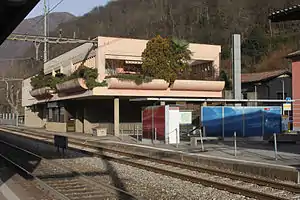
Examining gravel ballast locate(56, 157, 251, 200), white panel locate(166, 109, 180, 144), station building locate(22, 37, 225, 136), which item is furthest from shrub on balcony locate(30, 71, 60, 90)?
gravel ballast locate(56, 157, 251, 200)

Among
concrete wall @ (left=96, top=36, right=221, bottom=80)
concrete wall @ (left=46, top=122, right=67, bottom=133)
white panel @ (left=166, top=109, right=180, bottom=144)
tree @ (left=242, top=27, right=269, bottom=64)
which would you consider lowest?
concrete wall @ (left=46, top=122, right=67, bottom=133)

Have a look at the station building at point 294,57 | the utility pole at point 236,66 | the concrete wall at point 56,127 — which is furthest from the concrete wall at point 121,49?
the concrete wall at point 56,127

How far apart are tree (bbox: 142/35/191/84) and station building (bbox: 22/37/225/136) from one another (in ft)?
2.65

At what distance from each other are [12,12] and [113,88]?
27372 mm

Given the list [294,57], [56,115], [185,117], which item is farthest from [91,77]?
[56,115]

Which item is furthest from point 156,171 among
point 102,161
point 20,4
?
point 20,4

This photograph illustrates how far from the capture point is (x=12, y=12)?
8484 millimetres

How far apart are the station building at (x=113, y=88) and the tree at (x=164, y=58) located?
0.81 m

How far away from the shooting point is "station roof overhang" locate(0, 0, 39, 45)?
7.58 m

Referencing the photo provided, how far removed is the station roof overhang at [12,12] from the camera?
299 inches

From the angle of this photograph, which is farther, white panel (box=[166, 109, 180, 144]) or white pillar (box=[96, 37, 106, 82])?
white pillar (box=[96, 37, 106, 82])

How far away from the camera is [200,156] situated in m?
17.4

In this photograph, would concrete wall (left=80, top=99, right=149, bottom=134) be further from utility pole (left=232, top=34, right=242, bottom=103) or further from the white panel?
the white panel

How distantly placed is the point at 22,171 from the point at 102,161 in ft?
13.8
